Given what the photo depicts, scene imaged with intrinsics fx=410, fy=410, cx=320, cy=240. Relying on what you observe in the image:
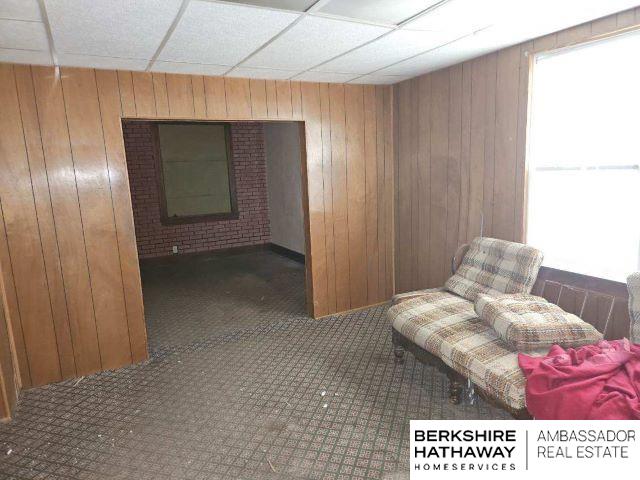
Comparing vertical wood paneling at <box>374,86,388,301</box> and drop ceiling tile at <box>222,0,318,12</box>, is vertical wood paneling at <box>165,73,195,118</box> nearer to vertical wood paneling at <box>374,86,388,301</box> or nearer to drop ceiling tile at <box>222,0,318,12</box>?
drop ceiling tile at <box>222,0,318,12</box>

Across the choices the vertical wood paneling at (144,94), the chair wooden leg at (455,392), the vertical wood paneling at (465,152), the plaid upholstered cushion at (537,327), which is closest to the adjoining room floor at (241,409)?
the chair wooden leg at (455,392)

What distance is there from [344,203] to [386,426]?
2370 millimetres

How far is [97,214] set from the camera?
Answer: 3.24 m

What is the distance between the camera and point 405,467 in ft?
6.95

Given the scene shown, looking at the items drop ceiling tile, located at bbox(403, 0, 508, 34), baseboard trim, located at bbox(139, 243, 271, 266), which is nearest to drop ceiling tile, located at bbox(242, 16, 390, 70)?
drop ceiling tile, located at bbox(403, 0, 508, 34)

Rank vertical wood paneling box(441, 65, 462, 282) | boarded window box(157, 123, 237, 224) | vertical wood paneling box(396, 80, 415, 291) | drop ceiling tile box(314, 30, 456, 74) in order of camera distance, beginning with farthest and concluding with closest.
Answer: boarded window box(157, 123, 237, 224) < vertical wood paneling box(396, 80, 415, 291) < vertical wood paneling box(441, 65, 462, 282) < drop ceiling tile box(314, 30, 456, 74)

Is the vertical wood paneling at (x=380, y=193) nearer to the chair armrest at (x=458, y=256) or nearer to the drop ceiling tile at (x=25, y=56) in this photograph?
the chair armrest at (x=458, y=256)

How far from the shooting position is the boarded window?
6.73 meters

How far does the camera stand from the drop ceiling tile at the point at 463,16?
216 cm

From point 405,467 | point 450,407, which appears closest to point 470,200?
point 450,407

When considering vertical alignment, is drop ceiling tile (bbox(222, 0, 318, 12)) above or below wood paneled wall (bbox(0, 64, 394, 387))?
above

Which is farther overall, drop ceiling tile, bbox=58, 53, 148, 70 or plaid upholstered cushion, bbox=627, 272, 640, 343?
drop ceiling tile, bbox=58, 53, 148, 70

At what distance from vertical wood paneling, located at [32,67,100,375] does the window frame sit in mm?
3602

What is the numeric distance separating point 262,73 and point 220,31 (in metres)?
1.13
